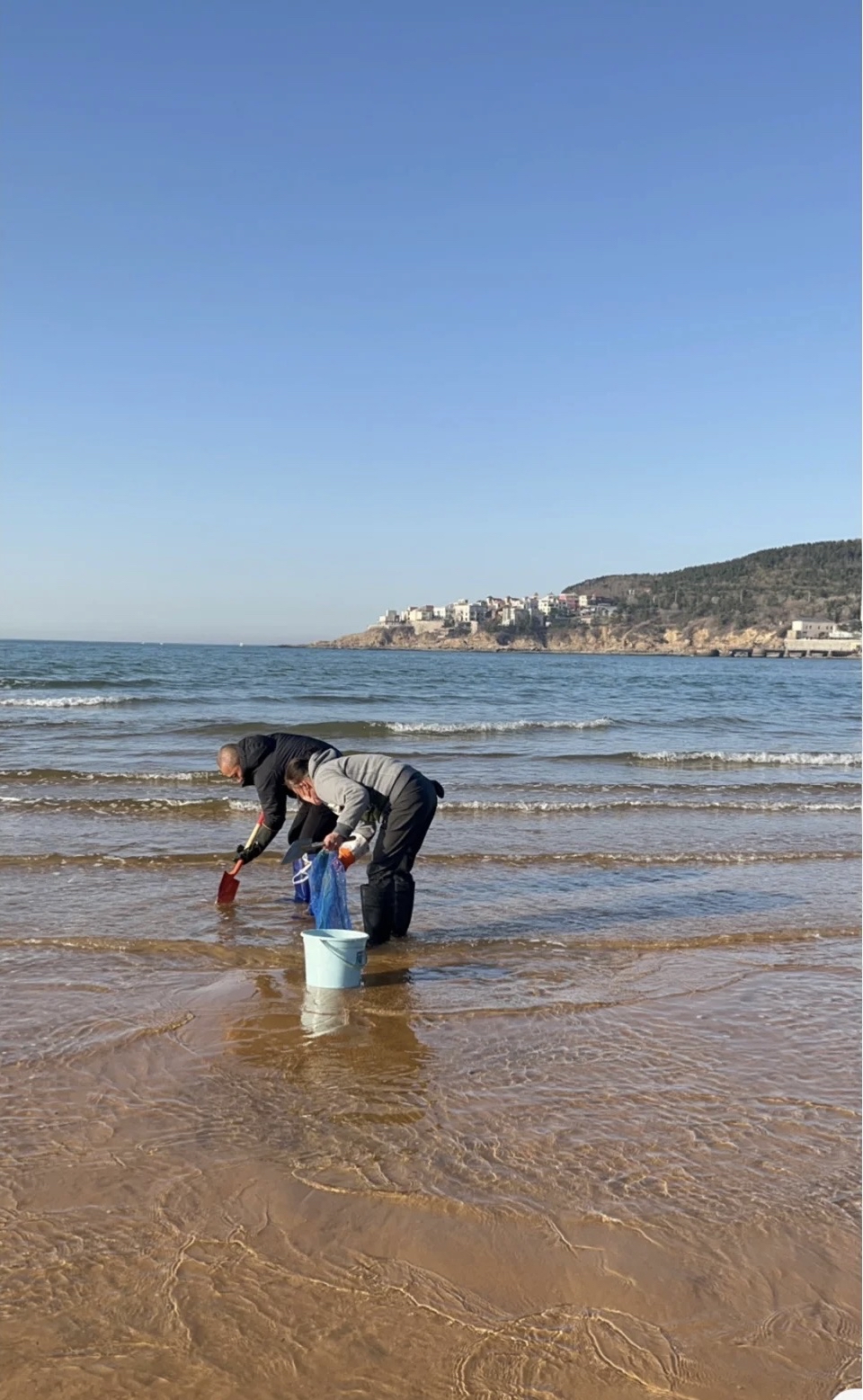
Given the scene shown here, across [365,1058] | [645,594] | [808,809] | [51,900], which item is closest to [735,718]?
[808,809]

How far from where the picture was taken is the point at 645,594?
152250 millimetres

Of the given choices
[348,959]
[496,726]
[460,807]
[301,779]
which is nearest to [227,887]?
[301,779]

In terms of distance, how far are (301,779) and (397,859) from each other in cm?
84

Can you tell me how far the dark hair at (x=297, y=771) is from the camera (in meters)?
6.91

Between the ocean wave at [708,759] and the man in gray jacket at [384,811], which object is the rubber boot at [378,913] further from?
the ocean wave at [708,759]

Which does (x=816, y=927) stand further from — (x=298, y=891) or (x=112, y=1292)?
(x=112, y=1292)

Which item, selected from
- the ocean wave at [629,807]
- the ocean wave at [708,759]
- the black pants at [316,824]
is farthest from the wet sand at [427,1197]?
the ocean wave at [708,759]

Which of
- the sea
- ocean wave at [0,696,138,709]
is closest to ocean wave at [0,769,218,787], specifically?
the sea

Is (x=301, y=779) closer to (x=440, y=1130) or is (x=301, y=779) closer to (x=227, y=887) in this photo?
(x=227, y=887)

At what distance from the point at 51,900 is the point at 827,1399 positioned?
6.77m

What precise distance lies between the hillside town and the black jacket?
133247mm

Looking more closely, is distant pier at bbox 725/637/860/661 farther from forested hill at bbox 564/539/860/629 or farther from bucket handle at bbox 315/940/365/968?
bucket handle at bbox 315/940/365/968

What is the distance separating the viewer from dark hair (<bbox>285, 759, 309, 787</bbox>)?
6914 millimetres

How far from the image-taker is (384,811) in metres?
6.79
